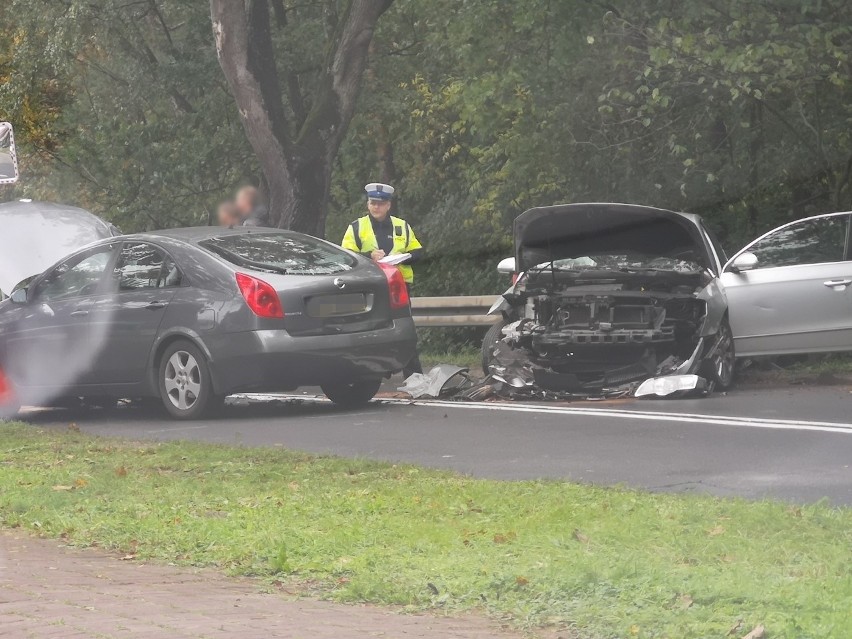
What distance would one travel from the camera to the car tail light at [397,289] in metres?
13.1

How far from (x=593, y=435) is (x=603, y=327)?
2380 mm

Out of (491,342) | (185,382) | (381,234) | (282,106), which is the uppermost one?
(282,106)

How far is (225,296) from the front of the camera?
12297 mm

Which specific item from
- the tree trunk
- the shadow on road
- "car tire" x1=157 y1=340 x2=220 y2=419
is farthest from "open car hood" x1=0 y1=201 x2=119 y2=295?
"car tire" x1=157 y1=340 x2=220 y2=419

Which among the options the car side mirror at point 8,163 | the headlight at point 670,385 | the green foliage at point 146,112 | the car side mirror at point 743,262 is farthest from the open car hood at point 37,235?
the green foliage at point 146,112

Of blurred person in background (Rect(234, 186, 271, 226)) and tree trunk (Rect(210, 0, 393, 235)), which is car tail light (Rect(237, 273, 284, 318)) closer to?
blurred person in background (Rect(234, 186, 271, 226))

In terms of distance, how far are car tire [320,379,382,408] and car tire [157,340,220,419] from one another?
3.89ft

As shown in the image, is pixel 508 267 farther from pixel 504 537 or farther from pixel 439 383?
pixel 504 537

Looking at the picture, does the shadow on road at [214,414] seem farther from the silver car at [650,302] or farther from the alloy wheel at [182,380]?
the silver car at [650,302]

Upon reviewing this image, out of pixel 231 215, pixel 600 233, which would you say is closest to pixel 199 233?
A: pixel 600 233

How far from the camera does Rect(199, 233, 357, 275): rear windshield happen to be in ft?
41.2

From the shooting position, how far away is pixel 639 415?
461 inches

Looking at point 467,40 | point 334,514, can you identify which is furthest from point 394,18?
point 334,514

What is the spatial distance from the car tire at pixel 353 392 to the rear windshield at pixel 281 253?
1012mm
